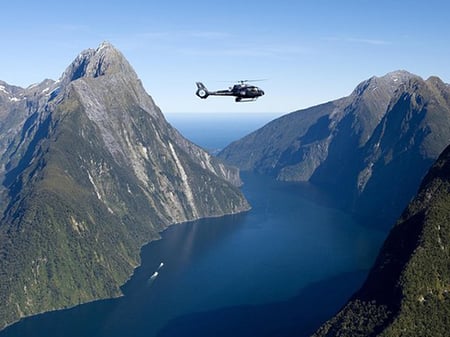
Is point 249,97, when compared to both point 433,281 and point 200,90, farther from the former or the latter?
point 433,281

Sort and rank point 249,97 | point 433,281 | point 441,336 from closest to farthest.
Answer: point 249,97 < point 441,336 < point 433,281

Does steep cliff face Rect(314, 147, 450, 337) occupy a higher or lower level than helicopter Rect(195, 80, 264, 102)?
lower

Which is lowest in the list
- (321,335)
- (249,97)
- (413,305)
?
(321,335)

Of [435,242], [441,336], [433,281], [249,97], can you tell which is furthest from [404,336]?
[249,97]

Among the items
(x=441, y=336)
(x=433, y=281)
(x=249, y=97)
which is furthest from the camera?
(x=433, y=281)

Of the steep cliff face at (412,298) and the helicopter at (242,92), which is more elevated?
the helicopter at (242,92)

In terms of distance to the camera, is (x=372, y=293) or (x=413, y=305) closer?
(x=413, y=305)

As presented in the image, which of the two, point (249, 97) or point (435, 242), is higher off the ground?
point (249, 97)

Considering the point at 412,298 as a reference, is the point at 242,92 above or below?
above

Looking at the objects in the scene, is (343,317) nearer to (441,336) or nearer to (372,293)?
(372,293)
